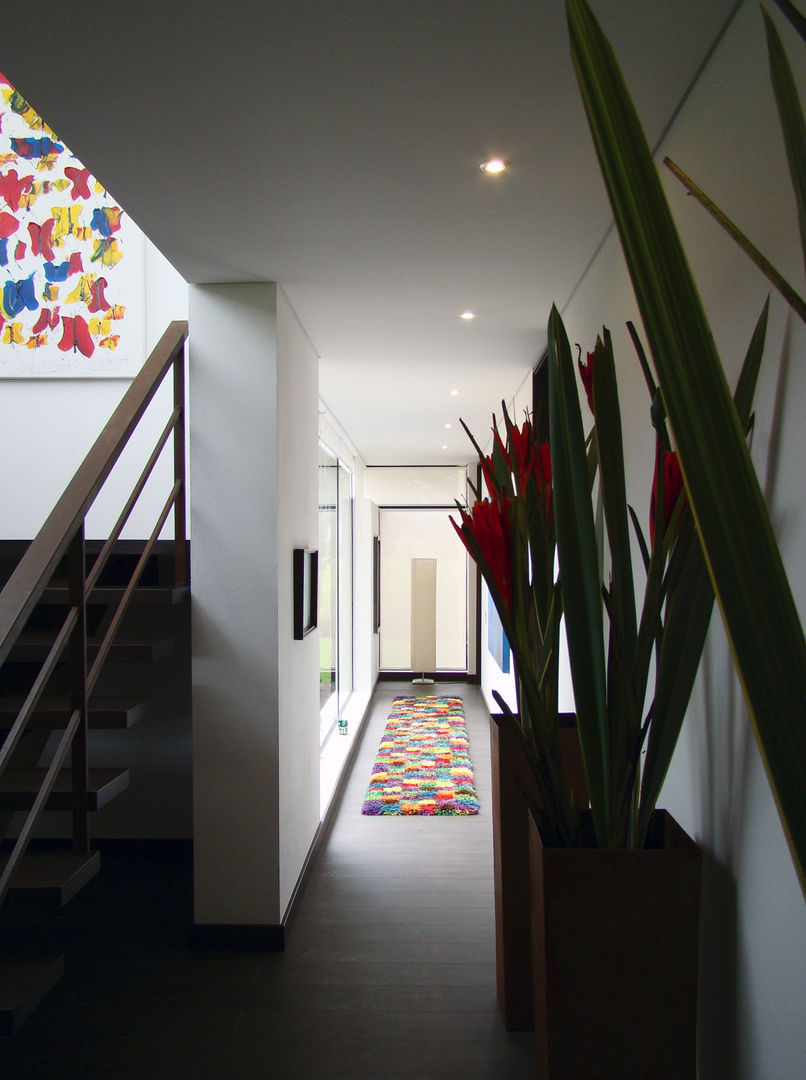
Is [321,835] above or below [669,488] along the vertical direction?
below

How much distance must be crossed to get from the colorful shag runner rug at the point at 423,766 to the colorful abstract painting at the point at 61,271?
3.02 m

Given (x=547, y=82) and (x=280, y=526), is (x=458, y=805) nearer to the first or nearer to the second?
(x=280, y=526)

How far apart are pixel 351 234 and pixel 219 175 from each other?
0.55 metres

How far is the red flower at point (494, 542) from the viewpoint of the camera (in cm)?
174

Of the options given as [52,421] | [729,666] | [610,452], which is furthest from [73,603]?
[52,421]

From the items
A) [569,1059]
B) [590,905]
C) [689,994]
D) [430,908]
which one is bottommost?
[430,908]

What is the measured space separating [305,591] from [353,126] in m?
2.18


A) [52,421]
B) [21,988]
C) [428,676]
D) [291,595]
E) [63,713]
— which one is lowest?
[428,676]

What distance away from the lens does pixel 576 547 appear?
4.71 feet

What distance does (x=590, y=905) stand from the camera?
160 cm

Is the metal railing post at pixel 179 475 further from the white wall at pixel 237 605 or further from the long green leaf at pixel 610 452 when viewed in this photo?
the long green leaf at pixel 610 452

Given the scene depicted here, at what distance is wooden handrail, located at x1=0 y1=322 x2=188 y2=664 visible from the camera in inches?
78.8

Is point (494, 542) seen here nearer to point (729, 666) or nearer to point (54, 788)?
Answer: point (729, 666)

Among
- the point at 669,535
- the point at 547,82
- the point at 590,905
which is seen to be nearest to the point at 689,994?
the point at 590,905
